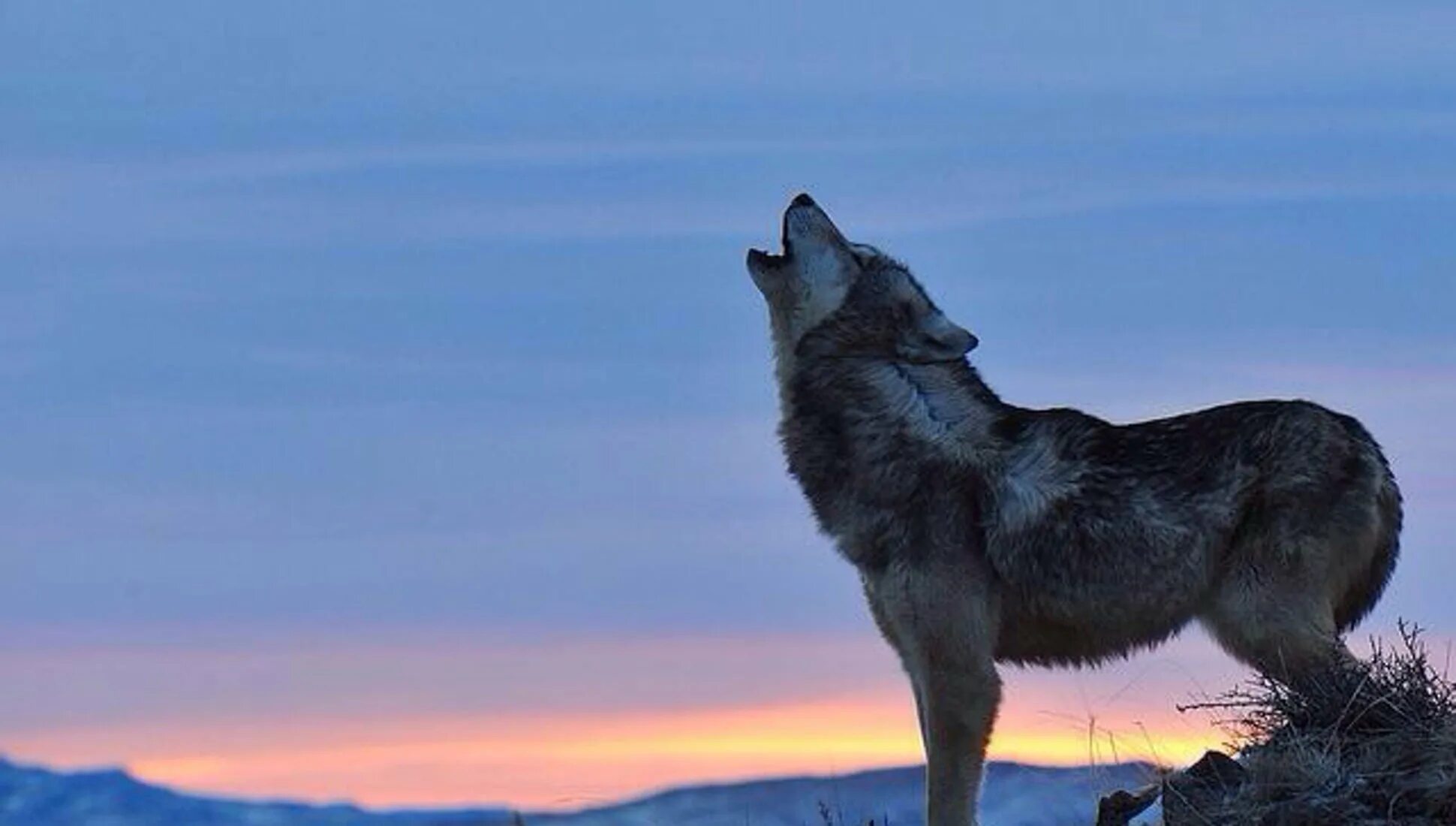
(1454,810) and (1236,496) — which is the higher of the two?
(1236,496)

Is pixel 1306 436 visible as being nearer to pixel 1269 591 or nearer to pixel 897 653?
pixel 1269 591

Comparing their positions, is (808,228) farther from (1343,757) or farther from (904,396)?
(1343,757)

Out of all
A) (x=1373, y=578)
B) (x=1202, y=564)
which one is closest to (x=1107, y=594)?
(x=1202, y=564)

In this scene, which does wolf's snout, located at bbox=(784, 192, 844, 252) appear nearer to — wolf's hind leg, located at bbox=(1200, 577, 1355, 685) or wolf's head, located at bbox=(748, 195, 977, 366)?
wolf's head, located at bbox=(748, 195, 977, 366)

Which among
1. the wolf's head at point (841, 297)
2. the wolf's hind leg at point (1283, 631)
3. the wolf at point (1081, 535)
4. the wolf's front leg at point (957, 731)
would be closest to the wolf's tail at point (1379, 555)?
the wolf at point (1081, 535)

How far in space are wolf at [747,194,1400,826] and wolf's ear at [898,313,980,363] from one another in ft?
0.43

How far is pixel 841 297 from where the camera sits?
12180mm

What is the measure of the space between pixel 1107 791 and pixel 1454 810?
203cm

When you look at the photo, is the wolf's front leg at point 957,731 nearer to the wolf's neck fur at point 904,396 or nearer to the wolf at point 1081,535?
the wolf at point 1081,535

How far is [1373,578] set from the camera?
11.7 meters

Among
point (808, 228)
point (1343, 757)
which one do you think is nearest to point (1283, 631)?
point (1343, 757)

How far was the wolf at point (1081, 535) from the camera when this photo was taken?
1129 centimetres

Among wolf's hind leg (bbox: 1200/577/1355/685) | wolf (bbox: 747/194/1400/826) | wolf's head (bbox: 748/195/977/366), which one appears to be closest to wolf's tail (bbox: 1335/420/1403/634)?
wolf (bbox: 747/194/1400/826)

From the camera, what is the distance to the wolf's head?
39.8 feet
